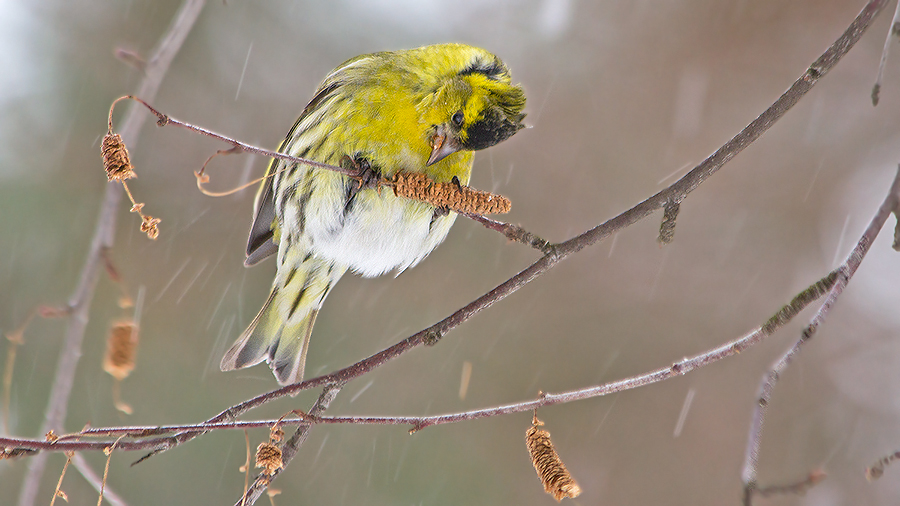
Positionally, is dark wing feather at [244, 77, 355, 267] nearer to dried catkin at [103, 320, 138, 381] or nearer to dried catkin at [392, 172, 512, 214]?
dried catkin at [103, 320, 138, 381]

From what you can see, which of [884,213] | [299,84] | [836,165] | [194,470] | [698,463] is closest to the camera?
[884,213]

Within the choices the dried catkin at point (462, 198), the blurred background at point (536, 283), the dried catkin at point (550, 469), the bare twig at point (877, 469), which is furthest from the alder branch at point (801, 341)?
the blurred background at point (536, 283)

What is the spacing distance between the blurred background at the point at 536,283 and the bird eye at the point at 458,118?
9.19 ft

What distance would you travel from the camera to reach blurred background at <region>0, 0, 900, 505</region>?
4.82m

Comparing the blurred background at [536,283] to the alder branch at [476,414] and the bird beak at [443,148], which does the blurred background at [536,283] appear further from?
the alder branch at [476,414]

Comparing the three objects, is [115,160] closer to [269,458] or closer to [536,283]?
[269,458]

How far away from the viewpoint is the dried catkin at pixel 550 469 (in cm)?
150

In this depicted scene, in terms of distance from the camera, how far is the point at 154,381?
15.7ft

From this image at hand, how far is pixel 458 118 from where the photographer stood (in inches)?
93.3

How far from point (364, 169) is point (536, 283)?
122 inches

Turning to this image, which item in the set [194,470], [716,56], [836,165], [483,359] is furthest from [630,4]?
[194,470]

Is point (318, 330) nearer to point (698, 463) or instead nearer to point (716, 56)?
point (698, 463)

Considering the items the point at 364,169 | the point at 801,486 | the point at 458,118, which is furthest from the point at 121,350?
the point at 801,486

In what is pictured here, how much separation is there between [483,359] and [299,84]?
9.06ft
